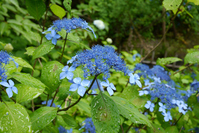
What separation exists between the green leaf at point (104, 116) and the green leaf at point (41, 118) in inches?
9.3

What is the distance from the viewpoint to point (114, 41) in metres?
4.31

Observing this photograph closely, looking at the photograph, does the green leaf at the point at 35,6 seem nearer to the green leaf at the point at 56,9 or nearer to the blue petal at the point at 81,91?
the green leaf at the point at 56,9

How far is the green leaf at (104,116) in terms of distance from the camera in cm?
55

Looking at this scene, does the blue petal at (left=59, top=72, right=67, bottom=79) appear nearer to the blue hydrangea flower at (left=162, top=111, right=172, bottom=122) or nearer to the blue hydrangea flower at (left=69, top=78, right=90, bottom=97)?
the blue hydrangea flower at (left=69, top=78, right=90, bottom=97)

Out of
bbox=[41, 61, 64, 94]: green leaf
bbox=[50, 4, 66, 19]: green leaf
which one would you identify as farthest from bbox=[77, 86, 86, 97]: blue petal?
bbox=[50, 4, 66, 19]: green leaf

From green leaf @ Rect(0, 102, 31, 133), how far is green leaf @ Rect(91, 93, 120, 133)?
0.24 metres

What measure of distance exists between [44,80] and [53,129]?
35cm

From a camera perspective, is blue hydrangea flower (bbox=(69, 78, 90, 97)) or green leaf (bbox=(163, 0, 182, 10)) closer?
blue hydrangea flower (bbox=(69, 78, 90, 97))

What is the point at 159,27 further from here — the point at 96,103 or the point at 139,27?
the point at 96,103

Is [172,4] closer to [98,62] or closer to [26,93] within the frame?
[98,62]

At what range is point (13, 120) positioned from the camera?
0.57m

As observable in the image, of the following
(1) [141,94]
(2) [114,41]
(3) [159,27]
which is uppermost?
(1) [141,94]

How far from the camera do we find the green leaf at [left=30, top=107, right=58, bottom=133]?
0.68 m

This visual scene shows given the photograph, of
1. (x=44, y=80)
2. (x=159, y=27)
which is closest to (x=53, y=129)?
(x=44, y=80)
